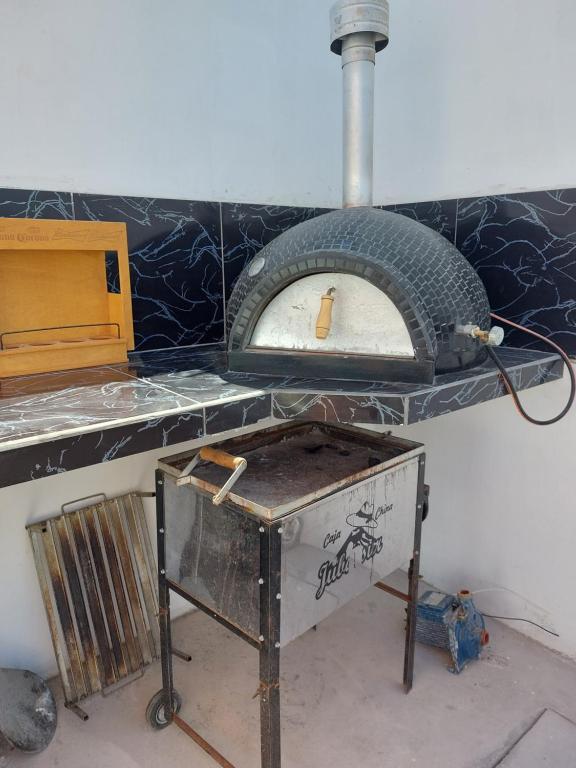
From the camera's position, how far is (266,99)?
203 centimetres

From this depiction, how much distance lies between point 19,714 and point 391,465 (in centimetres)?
118

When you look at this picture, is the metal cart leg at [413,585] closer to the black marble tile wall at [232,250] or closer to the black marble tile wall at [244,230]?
the black marble tile wall at [232,250]

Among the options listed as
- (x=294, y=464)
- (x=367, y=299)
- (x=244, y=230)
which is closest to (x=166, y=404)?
(x=294, y=464)

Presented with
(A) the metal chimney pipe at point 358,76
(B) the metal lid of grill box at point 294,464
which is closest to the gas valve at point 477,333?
(B) the metal lid of grill box at point 294,464

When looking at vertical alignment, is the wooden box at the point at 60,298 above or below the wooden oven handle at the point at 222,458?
above

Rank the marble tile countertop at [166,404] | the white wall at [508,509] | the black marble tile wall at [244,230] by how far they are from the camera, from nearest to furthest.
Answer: the marble tile countertop at [166,404], the white wall at [508,509], the black marble tile wall at [244,230]

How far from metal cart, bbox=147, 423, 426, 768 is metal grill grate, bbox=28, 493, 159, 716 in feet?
0.73

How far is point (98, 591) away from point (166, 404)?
86 cm

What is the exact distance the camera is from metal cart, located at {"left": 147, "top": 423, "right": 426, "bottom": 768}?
122cm

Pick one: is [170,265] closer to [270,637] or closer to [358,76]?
[358,76]

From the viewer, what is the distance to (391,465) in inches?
57.0

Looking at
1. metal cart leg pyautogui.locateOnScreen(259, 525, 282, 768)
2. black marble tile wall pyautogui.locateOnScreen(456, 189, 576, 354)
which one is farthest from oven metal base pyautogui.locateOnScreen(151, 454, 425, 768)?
black marble tile wall pyautogui.locateOnScreen(456, 189, 576, 354)

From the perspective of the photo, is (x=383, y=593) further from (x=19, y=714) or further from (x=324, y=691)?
(x=19, y=714)

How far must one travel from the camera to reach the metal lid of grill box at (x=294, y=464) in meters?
1.28
